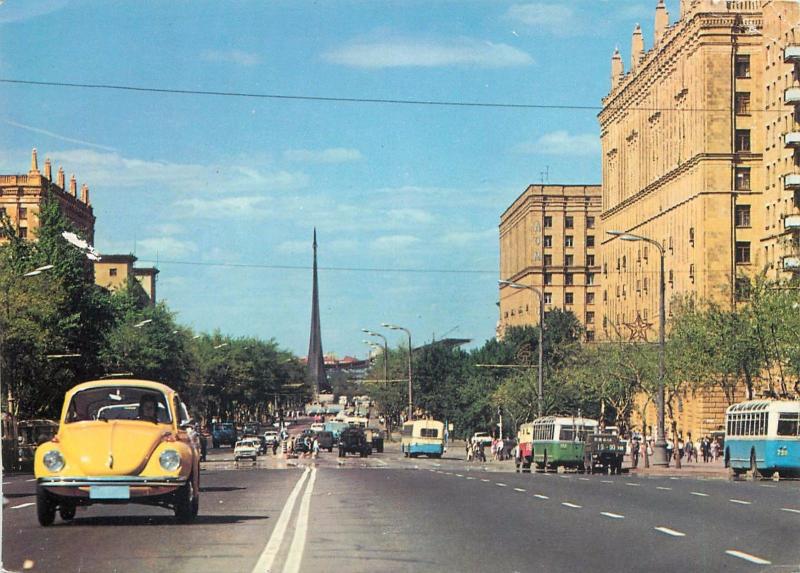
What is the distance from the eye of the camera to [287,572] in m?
14.0

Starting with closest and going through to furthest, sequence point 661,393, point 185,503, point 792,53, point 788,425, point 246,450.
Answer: point 185,503 → point 788,425 → point 661,393 → point 246,450 → point 792,53

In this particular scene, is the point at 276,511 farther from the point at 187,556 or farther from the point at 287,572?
the point at 287,572

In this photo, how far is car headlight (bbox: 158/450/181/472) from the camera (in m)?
18.2

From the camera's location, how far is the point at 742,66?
335 ft

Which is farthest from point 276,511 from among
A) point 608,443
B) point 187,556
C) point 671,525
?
point 608,443

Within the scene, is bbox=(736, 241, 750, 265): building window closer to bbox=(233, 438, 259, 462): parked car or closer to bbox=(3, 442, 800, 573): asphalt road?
bbox=(233, 438, 259, 462): parked car

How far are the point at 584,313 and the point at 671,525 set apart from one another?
16219 cm

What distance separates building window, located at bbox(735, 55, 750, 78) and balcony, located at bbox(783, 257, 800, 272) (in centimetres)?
2542

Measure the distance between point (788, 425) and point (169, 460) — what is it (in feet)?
118

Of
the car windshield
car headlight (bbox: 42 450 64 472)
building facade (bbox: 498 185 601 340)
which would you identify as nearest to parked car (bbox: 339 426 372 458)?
the car windshield

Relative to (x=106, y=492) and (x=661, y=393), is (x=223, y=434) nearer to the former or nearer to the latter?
(x=661, y=393)

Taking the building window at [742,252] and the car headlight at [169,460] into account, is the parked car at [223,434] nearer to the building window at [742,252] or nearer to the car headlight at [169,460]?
the building window at [742,252]

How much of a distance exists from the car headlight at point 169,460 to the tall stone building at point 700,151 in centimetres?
7429

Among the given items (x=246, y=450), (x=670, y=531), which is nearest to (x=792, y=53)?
(x=246, y=450)
